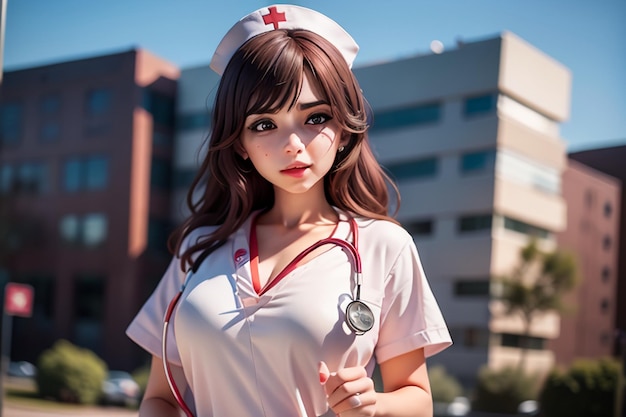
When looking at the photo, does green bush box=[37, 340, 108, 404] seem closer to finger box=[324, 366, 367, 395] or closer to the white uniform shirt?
the white uniform shirt

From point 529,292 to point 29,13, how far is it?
4791mm

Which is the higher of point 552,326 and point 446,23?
point 446,23

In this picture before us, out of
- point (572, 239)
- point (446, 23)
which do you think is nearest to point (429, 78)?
point (572, 239)

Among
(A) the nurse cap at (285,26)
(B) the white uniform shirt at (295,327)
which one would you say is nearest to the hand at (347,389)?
(B) the white uniform shirt at (295,327)

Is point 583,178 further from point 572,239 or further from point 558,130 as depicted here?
point 572,239

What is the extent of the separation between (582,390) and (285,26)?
17.4 feet

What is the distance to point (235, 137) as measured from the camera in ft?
4.16

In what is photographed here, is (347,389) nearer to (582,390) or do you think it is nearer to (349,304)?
(349,304)

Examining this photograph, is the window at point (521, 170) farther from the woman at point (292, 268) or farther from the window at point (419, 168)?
the woman at point (292, 268)

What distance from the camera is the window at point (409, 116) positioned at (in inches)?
293

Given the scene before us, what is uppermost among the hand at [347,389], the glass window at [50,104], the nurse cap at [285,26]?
the glass window at [50,104]

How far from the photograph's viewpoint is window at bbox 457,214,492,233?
6.80 metres

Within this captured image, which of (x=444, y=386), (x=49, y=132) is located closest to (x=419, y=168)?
(x=444, y=386)

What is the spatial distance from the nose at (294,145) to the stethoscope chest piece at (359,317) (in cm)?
26
